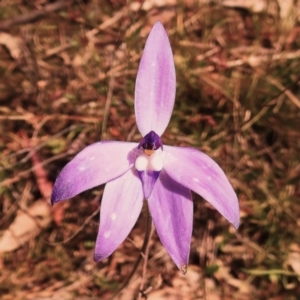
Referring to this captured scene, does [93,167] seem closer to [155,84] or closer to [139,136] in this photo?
[155,84]

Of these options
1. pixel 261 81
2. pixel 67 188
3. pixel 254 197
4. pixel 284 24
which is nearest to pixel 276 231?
pixel 254 197

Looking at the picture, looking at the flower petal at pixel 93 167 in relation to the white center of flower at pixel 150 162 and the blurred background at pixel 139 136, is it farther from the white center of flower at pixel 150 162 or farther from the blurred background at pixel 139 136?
the blurred background at pixel 139 136

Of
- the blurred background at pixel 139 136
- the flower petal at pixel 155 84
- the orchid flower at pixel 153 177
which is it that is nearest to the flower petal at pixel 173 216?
the orchid flower at pixel 153 177

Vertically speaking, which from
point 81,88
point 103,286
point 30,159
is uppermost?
point 81,88

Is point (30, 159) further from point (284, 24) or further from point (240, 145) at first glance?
point (284, 24)

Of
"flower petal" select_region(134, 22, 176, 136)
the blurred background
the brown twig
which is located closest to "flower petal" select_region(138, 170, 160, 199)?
"flower petal" select_region(134, 22, 176, 136)

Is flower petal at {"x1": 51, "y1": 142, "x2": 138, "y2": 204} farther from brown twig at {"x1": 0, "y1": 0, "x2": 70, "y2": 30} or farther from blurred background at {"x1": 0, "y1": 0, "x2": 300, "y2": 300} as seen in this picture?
brown twig at {"x1": 0, "y1": 0, "x2": 70, "y2": 30}

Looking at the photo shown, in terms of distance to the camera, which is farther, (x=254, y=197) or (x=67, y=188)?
(x=254, y=197)
